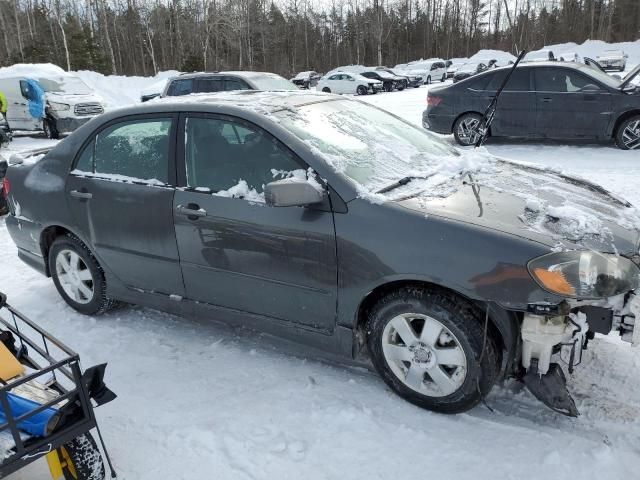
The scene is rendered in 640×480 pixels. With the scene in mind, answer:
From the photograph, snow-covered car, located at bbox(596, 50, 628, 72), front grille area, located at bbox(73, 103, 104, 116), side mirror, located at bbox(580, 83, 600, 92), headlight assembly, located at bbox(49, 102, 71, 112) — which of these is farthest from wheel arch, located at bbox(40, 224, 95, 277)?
snow-covered car, located at bbox(596, 50, 628, 72)

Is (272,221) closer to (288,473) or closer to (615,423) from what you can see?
(288,473)

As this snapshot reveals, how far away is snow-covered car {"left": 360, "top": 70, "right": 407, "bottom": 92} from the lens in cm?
2881

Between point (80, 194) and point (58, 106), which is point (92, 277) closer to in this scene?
point (80, 194)

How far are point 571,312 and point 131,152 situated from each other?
289cm

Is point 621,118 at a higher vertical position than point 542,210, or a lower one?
lower

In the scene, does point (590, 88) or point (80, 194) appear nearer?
point (80, 194)

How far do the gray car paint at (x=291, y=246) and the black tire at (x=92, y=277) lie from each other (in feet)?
0.43

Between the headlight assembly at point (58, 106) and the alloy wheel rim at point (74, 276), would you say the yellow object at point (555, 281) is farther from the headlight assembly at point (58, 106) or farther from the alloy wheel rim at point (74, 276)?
the headlight assembly at point (58, 106)

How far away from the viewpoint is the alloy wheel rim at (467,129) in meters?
9.95

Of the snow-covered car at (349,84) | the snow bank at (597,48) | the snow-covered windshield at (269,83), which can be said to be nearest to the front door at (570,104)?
the snow-covered windshield at (269,83)

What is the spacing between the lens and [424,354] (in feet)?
9.13

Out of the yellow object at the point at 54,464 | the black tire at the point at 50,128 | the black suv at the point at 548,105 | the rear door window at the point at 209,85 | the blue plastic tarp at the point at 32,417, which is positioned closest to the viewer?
the blue plastic tarp at the point at 32,417

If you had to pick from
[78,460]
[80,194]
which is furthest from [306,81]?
[78,460]

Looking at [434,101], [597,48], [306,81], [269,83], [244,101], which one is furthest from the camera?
[597,48]
